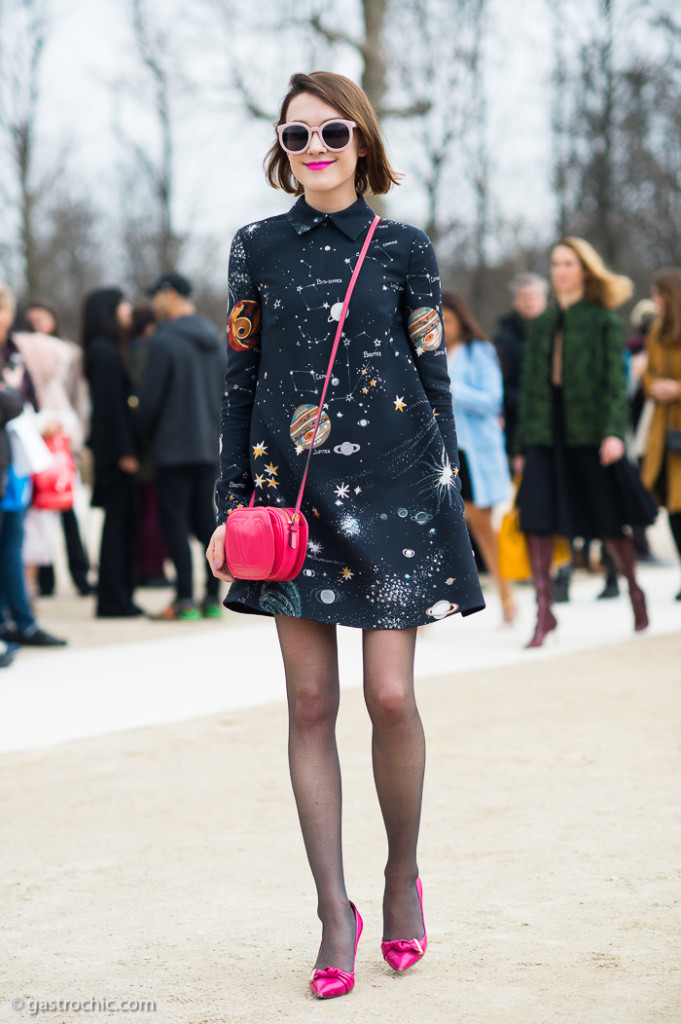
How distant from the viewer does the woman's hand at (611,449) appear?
7094mm

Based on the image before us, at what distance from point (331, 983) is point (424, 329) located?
1392 mm

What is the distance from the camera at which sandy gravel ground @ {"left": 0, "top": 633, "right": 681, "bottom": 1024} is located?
2900mm

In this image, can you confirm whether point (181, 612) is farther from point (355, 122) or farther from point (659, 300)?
point (355, 122)

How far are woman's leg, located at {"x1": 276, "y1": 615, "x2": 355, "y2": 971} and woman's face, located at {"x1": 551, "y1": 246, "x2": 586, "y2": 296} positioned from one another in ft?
14.9

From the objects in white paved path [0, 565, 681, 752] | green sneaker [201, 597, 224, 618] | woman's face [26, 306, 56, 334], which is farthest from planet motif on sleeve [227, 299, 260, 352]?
woman's face [26, 306, 56, 334]

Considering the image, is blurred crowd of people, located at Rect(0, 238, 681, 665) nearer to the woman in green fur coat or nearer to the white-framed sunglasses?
the woman in green fur coat

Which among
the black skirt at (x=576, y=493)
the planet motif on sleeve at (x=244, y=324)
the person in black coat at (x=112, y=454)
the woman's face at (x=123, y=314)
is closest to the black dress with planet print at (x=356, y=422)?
the planet motif on sleeve at (x=244, y=324)

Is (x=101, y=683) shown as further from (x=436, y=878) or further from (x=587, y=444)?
Result: (x=436, y=878)

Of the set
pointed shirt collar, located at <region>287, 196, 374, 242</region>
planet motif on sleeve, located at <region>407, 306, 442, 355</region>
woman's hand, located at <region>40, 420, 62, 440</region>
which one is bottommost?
woman's hand, located at <region>40, 420, 62, 440</region>

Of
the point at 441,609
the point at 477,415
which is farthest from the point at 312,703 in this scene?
the point at 477,415

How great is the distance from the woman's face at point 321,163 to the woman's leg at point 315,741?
937 mm

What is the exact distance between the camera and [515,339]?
10.6 m

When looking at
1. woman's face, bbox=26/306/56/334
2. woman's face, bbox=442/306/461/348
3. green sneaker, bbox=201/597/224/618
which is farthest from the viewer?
woman's face, bbox=26/306/56/334

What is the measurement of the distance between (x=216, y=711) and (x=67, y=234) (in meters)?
30.1
